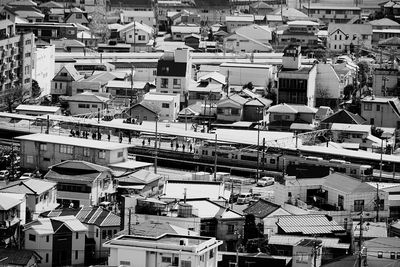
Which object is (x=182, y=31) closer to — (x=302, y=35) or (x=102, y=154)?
(x=302, y=35)

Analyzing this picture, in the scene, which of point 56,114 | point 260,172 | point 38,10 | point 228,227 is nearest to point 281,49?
point 38,10

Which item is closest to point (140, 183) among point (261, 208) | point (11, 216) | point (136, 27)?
point (261, 208)

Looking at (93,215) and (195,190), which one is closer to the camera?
(93,215)

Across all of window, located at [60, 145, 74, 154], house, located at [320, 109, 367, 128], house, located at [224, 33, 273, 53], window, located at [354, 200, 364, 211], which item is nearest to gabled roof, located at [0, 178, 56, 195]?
window, located at [60, 145, 74, 154]

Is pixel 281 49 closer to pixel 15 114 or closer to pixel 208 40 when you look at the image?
pixel 208 40

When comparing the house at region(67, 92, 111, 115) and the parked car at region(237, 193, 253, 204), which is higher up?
the house at region(67, 92, 111, 115)

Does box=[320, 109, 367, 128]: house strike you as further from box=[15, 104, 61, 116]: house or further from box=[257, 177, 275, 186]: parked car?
box=[15, 104, 61, 116]: house
